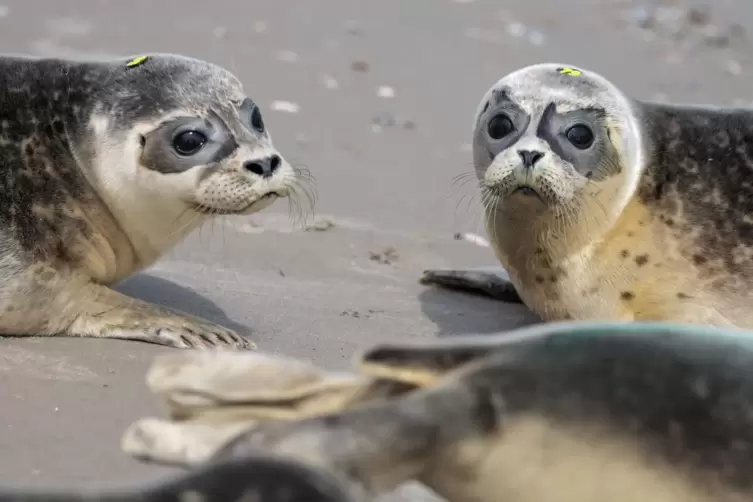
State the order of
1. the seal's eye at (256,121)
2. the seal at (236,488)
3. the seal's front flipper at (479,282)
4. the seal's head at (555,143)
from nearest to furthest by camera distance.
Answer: the seal at (236,488), the seal's head at (555,143), the seal's eye at (256,121), the seal's front flipper at (479,282)

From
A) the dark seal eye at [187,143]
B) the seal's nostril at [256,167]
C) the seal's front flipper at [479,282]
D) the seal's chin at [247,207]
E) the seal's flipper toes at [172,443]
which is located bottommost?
the seal's front flipper at [479,282]

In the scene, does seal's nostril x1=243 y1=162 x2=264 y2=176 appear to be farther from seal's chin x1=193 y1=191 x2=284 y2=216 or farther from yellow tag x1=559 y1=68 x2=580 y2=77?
yellow tag x1=559 y1=68 x2=580 y2=77

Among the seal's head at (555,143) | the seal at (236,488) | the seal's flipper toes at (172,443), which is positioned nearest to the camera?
the seal at (236,488)

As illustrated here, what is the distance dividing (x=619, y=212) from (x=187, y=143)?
1.30 metres

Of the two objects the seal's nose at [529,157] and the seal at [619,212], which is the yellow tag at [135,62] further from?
the seal's nose at [529,157]

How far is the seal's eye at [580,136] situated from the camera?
301cm

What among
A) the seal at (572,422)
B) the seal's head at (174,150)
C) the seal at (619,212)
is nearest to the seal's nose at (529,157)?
the seal at (619,212)

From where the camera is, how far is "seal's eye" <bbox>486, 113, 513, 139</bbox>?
10.1ft

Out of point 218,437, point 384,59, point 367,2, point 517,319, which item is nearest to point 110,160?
point 517,319

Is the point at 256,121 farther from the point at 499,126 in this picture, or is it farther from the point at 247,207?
the point at 499,126

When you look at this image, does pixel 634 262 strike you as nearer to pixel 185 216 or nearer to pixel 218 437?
pixel 185 216

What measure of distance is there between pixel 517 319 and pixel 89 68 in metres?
1.58

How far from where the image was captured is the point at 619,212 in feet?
10.2

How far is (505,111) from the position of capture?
3086 millimetres
